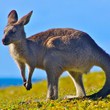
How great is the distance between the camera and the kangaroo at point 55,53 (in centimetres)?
1520

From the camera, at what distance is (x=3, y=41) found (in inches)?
607

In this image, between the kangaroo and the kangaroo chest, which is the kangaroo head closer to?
the kangaroo

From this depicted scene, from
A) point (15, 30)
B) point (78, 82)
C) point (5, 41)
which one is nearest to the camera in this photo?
point (5, 41)

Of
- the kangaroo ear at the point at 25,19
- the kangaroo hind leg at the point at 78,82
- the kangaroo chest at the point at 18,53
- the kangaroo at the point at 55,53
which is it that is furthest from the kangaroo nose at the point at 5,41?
the kangaroo hind leg at the point at 78,82

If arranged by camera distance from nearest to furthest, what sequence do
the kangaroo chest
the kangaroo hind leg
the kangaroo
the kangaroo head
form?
the kangaroo → the kangaroo head → the kangaroo chest → the kangaroo hind leg

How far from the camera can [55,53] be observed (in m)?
15.3

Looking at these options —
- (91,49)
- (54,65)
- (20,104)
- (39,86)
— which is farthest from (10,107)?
(39,86)

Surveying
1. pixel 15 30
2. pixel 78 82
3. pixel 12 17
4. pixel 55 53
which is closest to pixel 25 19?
pixel 15 30

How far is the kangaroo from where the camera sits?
15.2 meters

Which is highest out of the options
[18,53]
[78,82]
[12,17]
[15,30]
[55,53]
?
[12,17]

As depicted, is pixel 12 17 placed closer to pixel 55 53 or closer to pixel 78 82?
pixel 55 53

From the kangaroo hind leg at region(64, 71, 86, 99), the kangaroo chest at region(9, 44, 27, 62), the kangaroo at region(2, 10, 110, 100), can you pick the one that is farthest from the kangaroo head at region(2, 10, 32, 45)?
the kangaroo hind leg at region(64, 71, 86, 99)

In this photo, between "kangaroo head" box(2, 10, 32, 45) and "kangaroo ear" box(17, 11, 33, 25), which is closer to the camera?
"kangaroo head" box(2, 10, 32, 45)

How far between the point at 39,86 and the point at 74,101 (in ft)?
94.5
